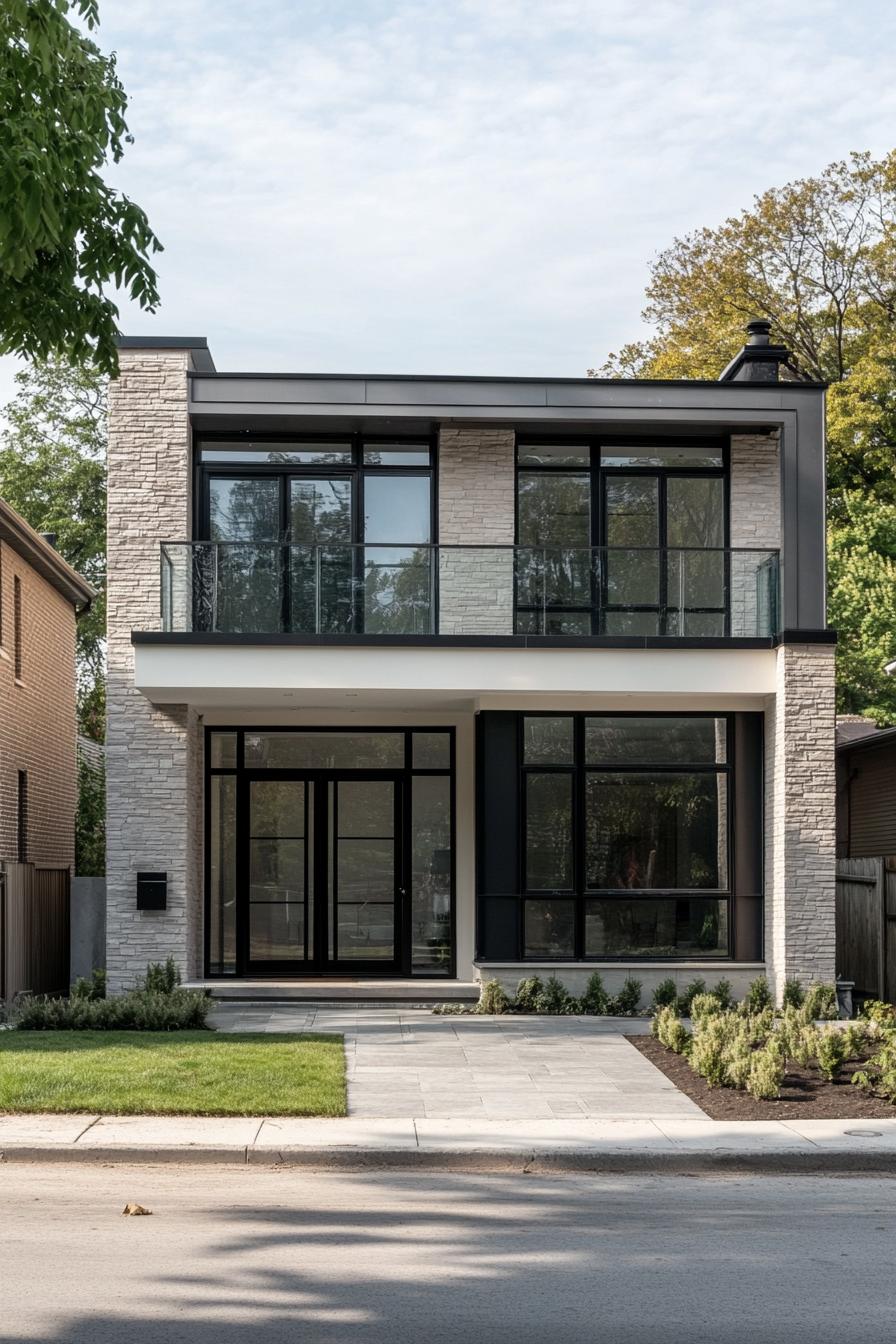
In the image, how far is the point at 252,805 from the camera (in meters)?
21.4

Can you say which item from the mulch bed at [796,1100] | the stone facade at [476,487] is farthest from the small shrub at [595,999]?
the stone facade at [476,487]

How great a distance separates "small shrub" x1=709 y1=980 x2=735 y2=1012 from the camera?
19.1 m

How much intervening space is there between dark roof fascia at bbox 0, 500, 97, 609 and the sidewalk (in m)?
11.4

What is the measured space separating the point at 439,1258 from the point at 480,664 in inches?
451

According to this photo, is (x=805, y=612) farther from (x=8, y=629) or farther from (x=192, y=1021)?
(x=8, y=629)

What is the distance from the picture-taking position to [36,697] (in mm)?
25781

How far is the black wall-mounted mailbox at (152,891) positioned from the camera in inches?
773

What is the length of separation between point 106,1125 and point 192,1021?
526 cm

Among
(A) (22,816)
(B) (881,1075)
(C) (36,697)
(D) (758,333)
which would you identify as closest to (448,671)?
(D) (758,333)

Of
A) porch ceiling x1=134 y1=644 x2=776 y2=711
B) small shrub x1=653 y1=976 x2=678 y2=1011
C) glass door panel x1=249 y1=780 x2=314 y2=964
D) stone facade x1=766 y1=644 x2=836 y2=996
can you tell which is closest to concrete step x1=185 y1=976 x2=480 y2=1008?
glass door panel x1=249 y1=780 x2=314 y2=964

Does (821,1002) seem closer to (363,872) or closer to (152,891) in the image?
(363,872)

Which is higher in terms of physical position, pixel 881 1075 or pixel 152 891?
pixel 152 891

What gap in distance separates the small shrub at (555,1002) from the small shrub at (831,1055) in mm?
5408

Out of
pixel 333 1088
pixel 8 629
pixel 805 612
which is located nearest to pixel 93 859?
pixel 8 629
